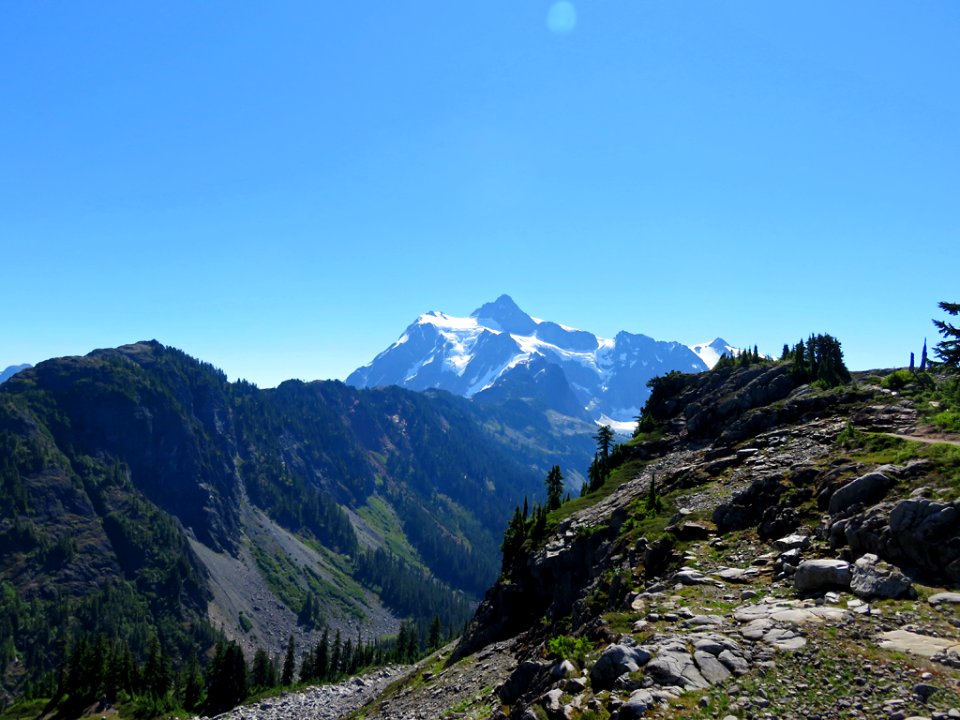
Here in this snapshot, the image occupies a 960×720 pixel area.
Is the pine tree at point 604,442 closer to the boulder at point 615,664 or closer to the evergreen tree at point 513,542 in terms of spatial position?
the evergreen tree at point 513,542

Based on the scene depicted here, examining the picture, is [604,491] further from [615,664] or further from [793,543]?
[615,664]

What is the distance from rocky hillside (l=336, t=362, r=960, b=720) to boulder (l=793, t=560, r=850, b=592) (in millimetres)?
82

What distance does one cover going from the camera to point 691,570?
34.0 m

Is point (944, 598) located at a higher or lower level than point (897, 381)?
lower

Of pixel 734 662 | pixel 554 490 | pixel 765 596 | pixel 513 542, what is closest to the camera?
pixel 734 662

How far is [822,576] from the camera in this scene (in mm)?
26734

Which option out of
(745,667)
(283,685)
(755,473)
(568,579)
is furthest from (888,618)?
(283,685)

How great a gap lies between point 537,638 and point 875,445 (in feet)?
97.9

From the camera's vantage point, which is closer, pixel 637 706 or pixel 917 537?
pixel 637 706

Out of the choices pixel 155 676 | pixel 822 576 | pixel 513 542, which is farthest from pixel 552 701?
pixel 155 676

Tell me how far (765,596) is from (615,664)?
914 centimetres

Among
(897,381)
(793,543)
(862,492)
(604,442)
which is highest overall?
(897,381)

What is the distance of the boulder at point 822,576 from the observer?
86.1ft

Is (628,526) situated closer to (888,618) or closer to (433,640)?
(888,618)
